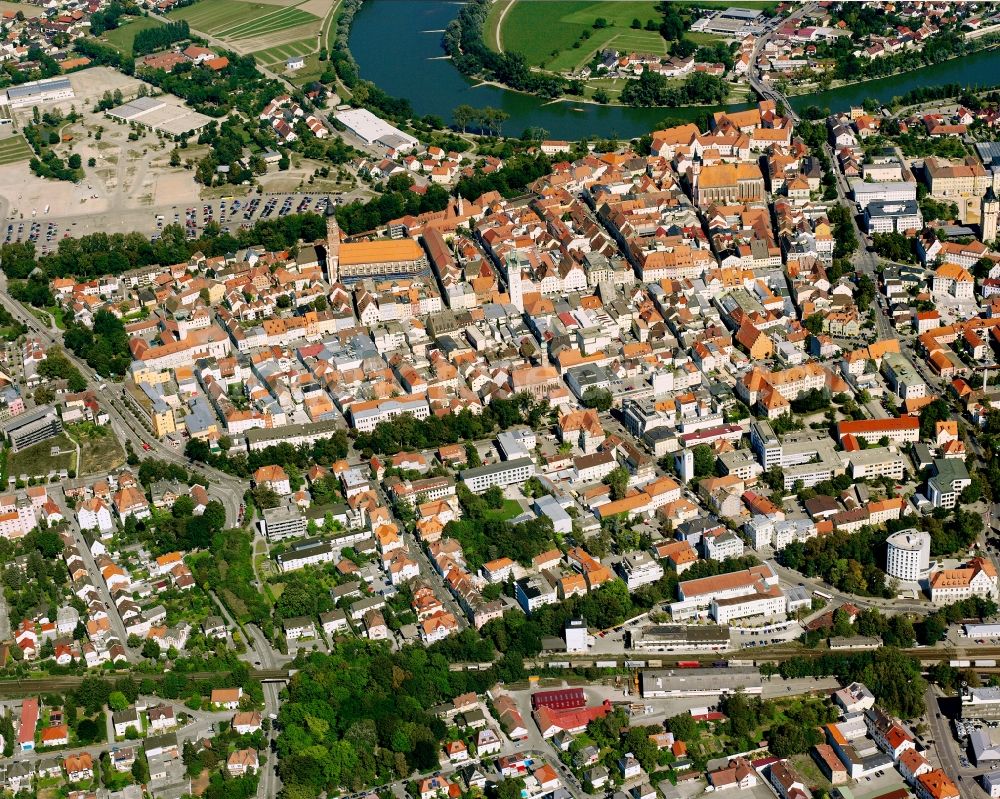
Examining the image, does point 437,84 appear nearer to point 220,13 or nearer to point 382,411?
point 220,13

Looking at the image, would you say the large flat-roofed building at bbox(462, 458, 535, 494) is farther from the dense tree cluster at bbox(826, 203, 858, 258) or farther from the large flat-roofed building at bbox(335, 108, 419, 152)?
the large flat-roofed building at bbox(335, 108, 419, 152)

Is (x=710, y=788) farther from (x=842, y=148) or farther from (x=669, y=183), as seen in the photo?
(x=842, y=148)

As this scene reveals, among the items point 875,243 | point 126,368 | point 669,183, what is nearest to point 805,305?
point 875,243

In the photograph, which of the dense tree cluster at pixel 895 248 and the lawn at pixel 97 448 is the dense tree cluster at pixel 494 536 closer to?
the lawn at pixel 97 448

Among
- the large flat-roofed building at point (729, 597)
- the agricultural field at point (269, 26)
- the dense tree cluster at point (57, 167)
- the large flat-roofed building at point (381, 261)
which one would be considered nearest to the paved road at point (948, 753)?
the large flat-roofed building at point (729, 597)

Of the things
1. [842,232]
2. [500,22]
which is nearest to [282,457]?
[842,232]

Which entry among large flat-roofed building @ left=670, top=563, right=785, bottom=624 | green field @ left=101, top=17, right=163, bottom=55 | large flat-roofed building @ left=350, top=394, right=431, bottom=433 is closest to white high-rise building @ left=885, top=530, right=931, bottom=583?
large flat-roofed building @ left=670, top=563, right=785, bottom=624
